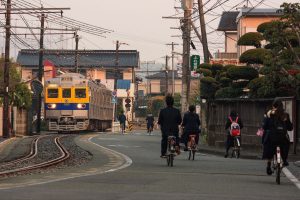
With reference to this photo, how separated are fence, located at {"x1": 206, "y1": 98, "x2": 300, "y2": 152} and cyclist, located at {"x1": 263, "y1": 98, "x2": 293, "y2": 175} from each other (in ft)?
30.9

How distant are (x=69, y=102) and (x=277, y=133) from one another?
107 feet

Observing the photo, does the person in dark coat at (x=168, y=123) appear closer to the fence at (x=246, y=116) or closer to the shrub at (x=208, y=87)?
the fence at (x=246, y=116)

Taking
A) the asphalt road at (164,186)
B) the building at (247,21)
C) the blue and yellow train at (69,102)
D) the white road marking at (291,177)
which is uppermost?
the building at (247,21)

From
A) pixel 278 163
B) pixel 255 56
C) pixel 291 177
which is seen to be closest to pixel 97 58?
pixel 255 56

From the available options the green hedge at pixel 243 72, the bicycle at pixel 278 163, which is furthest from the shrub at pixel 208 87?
the bicycle at pixel 278 163

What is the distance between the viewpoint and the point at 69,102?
151 ft

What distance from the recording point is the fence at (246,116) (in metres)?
24.1

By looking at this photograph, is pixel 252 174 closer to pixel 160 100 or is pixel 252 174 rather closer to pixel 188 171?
→ pixel 188 171

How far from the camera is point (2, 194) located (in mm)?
11102

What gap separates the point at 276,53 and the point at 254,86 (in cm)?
278

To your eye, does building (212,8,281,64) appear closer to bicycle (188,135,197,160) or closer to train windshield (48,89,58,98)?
train windshield (48,89,58,98)

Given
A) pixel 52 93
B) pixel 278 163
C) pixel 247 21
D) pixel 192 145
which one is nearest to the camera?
pixel 278 163

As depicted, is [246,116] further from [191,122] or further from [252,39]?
[191,122]

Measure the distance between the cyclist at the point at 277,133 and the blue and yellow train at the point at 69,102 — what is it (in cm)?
3131
